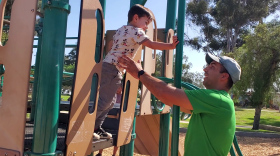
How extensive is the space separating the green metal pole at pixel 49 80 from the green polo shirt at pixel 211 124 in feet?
2.30

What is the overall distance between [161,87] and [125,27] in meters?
0.63

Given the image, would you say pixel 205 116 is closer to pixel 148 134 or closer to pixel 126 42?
pixel 126 42

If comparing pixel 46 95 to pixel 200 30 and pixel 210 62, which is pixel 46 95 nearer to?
pixel 210 62

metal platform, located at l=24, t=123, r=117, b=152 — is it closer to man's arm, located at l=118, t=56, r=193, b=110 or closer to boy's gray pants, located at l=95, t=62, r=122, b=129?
boy's gray pants, located at l=95, t=62, r=122, b=129

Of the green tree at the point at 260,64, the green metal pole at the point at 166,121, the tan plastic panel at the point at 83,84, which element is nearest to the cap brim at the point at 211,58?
the tan plastic panel at the point at 83,84

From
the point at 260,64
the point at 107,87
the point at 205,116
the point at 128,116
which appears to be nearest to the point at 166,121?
the point at 128,116

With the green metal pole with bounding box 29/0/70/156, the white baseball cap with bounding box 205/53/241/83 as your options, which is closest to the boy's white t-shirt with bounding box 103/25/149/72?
the white baseball cap with bounding box 205/53/241/83

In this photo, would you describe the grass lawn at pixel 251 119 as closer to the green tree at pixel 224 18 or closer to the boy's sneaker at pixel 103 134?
the green tree at pixel 224 18

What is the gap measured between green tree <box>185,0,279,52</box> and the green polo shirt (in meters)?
23.0

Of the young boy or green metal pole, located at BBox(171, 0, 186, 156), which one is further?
the young boy

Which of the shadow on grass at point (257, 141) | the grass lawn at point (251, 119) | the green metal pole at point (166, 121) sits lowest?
the grass lawn at point (251, 119)

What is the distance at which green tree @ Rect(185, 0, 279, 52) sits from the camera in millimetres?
23578

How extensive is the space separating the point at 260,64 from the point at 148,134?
7862 mm

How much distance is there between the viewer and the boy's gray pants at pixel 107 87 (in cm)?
182
